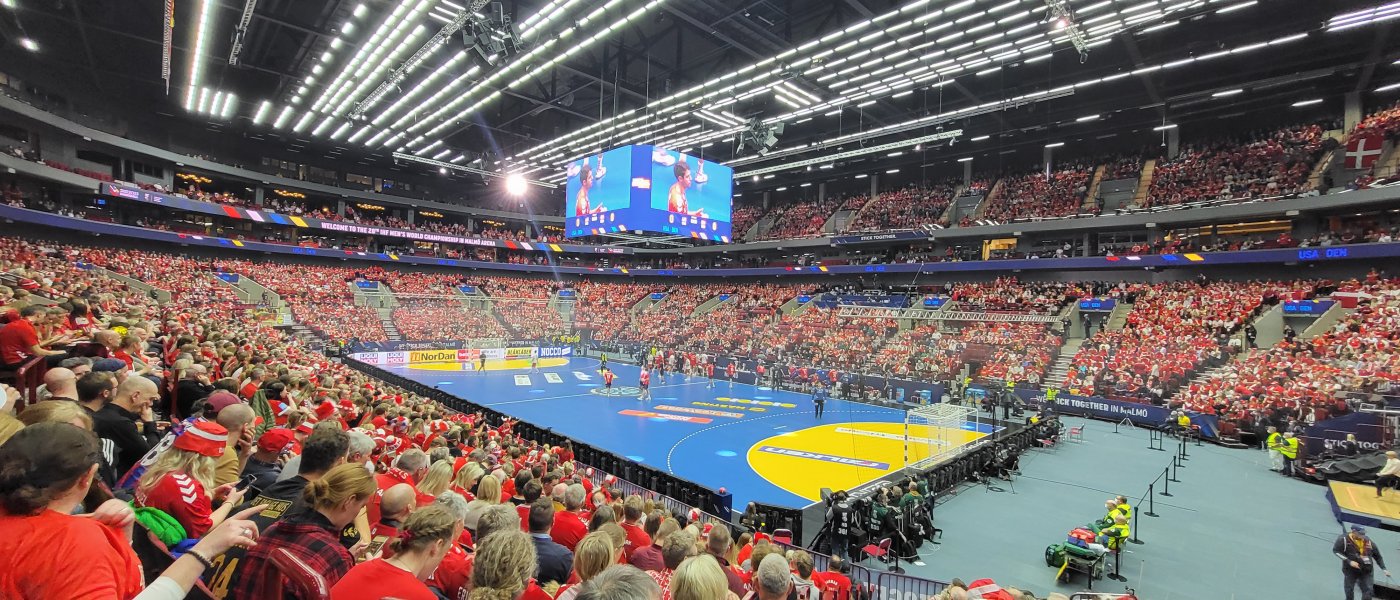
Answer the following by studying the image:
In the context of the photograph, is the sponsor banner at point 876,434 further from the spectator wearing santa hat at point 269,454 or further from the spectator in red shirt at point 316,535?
the spectator in red shirt at point 316,535

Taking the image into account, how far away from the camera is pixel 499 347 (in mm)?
39875

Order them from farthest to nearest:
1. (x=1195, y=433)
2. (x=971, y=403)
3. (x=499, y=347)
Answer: (x=499, y=347) < (x=971, y=403) < (x=1195, y=433)

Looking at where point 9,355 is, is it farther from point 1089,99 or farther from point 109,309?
point 1089,99

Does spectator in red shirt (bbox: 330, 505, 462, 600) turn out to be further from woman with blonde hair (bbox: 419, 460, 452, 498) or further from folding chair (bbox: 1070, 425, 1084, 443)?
folding chair (bbox: 1070, 425, 1084, 443)

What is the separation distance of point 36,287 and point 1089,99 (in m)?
39.7

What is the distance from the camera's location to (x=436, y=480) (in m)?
4.56

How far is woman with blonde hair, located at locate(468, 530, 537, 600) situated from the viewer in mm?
2174

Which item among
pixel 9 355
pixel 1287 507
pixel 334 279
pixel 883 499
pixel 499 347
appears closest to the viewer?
pixel 9 355

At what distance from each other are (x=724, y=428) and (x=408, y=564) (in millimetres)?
18539

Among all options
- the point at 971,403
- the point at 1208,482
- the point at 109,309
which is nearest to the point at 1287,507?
the point at 1208,482

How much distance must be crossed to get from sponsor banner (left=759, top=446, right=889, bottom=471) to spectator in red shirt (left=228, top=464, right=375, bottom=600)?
48.9 ft

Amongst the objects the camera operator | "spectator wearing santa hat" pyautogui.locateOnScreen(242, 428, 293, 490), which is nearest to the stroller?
the camera operator

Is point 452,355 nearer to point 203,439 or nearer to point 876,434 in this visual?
point 876,434

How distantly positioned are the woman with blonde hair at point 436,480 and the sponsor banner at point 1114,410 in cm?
2445
